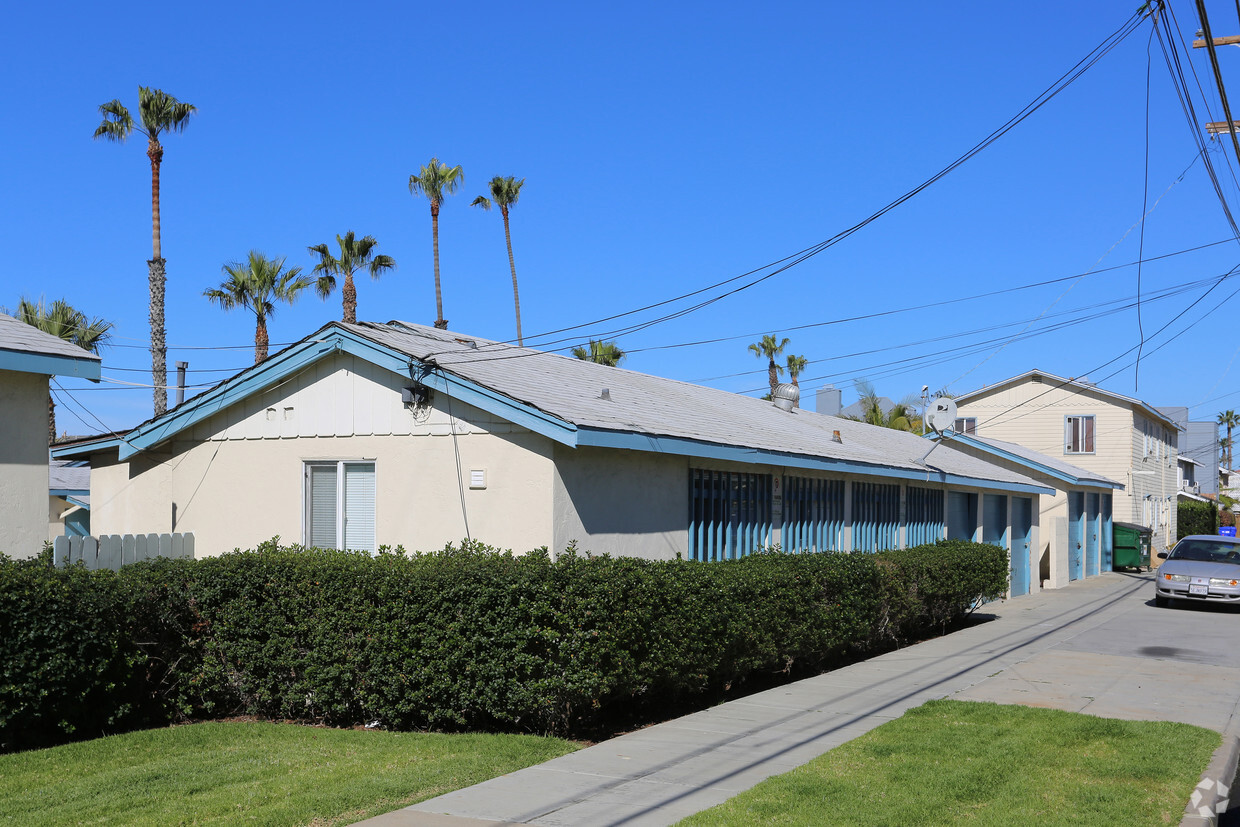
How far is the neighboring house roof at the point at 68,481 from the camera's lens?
68.9 ft

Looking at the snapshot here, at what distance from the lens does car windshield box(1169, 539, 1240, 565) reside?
22500mm

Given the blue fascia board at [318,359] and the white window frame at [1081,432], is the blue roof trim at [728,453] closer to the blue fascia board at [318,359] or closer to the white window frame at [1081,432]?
the blue fascia board at [318,359]

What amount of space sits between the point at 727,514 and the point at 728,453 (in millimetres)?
1109

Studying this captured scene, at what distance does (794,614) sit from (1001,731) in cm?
293

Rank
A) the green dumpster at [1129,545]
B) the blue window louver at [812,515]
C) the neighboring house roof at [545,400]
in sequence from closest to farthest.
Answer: the neighboring house roof at [545,400] → the blue window louver at [812,515] → the green dumpster at [1129,545]

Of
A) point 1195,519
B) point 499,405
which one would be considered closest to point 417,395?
point 499,405

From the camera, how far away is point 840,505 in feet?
54.8

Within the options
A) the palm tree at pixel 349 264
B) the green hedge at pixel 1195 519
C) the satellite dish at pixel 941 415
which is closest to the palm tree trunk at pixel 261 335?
the palm tree at pixel 349 264

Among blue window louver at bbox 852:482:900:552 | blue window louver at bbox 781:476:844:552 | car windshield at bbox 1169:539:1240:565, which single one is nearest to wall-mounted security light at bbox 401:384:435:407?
blue window louver at bbox 781:476:844:552

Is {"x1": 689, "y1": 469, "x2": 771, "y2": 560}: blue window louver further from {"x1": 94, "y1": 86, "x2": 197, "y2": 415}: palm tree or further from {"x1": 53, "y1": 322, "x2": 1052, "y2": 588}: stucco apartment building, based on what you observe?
{"x1": 94, "y1": 86, "x2": 197, "y2": 415}: palm tree

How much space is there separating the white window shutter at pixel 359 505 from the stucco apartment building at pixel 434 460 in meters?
0.02

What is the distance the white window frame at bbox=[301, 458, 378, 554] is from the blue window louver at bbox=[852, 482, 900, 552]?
8344mm

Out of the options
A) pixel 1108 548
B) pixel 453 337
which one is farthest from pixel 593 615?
pixel 1108 548

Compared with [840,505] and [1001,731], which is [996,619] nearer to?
[840,505]
